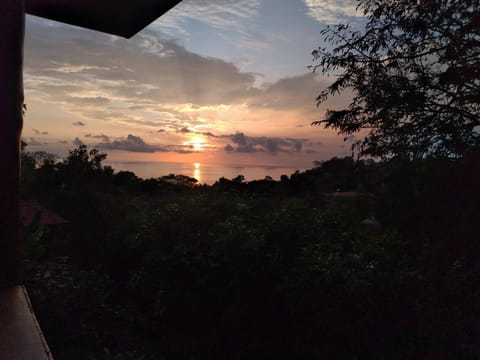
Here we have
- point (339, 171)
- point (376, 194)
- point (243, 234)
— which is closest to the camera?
point (243, 234)

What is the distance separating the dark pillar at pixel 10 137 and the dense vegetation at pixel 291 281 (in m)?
2.59

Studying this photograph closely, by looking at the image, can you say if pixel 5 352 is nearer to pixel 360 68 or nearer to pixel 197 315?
pixel 197 315

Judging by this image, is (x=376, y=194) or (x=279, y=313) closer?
(x=279, y=313)

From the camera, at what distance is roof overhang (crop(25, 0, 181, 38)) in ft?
6.89

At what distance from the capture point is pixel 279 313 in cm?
565

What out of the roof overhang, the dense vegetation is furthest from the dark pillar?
the dense vegetation

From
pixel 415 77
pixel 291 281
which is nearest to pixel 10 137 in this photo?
pixel 291 281

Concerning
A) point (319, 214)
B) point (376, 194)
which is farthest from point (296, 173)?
point (319, 214)

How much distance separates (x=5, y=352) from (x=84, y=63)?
4991 millimetres

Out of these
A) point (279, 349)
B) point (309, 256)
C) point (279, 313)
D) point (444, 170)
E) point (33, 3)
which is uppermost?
point (33, 3)

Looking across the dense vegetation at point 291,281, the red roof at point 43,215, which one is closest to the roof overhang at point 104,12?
the dense vegetation at point 291,281

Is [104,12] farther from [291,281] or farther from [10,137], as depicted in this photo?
[291,281]

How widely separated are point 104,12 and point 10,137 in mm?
903

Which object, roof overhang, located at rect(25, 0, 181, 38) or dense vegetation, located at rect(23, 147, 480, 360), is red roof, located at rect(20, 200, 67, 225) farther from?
roof overhang, located at rect(25, 0, 181, 38)
